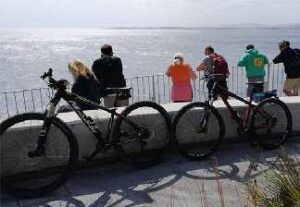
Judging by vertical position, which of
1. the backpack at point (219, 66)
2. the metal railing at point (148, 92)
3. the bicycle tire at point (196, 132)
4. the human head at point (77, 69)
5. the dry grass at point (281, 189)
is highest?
the human head at point (77, 69)

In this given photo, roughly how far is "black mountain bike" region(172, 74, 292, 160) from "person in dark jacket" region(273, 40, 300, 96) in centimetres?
305

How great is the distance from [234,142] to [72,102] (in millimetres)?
2657

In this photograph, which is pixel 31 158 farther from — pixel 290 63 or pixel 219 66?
pixel 290 63

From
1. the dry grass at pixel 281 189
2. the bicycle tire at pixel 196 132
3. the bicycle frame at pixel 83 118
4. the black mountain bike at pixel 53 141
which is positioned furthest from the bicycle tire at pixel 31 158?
the dry grass at pixel 281 189

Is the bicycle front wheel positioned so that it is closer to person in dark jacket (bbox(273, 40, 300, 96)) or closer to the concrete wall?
the concrete wall

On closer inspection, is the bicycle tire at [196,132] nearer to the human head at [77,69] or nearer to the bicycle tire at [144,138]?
the bicycle tire at [144,138]

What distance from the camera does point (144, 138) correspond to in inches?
249

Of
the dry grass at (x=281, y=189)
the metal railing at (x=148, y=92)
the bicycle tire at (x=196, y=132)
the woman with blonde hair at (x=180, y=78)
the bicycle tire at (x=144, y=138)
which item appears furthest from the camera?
the metal railing at (x=148, y=92)

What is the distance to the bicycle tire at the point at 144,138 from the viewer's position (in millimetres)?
6180

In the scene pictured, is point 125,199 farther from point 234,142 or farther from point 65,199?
point 234,142

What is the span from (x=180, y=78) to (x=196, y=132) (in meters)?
2.93

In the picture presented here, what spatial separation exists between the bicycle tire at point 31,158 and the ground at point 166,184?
14 cm

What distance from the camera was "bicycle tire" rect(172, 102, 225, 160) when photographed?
654 centimetres

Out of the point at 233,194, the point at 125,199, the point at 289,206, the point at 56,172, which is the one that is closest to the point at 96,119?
the point at 56,172
